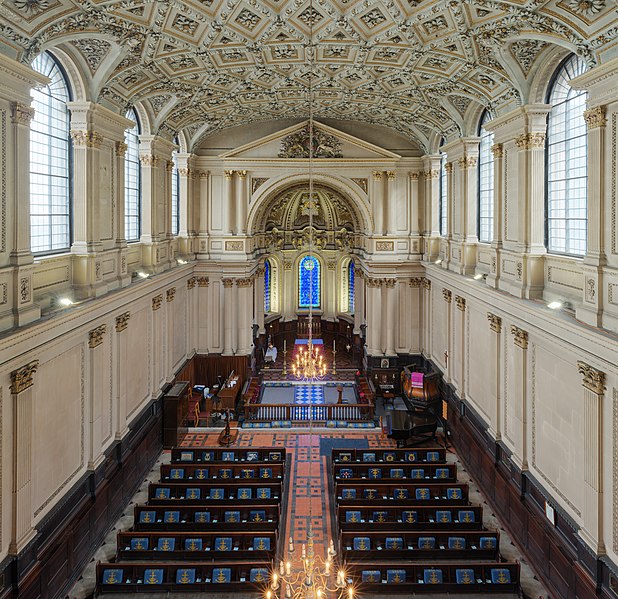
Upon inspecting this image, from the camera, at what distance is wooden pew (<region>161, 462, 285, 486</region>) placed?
703 inches

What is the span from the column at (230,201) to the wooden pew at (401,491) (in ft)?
52.0

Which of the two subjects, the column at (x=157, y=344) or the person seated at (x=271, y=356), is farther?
the person seated at (x=271, y=356)

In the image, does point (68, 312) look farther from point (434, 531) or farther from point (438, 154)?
point (438, 154)

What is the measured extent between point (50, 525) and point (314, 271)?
2837 centimetres

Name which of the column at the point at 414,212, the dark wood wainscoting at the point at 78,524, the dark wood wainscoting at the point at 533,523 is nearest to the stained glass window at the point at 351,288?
the column at the point at 414,212

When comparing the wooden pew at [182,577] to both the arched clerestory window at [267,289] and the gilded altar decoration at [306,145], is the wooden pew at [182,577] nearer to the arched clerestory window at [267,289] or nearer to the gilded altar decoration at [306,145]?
the gilded altar decoration at [306,145]

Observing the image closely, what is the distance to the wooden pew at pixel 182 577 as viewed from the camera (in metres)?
12.6

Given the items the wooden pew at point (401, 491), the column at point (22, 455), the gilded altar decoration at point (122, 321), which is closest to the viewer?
the column at point (22, 455)

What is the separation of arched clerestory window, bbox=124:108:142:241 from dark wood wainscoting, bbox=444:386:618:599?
12624mm

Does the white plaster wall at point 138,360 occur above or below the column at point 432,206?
below

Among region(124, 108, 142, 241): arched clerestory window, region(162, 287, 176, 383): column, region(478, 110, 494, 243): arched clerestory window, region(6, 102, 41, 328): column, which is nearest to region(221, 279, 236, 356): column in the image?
region(162, 287, 176, 383): column

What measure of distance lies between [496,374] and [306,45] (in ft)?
34.1

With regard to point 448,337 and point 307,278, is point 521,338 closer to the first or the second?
point 448,337

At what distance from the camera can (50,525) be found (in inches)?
491
